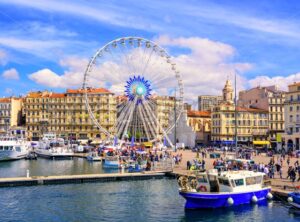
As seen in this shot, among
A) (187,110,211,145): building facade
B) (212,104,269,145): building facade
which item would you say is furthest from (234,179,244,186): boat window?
(187,110,211,145): building facade

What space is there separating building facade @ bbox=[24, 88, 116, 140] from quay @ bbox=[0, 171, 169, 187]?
297 ft

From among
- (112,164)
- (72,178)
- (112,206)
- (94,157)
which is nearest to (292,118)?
(94,157)

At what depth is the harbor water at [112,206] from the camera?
34206mm

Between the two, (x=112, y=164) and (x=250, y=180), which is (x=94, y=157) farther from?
(x=250, y=180)

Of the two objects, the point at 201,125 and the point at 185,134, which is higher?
the point at 201,125

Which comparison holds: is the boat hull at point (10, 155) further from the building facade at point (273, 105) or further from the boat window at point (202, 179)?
the building facade at point (273, 105)

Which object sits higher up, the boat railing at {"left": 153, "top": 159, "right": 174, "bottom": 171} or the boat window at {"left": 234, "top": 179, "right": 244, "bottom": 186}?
the boat railing at {"left": 153, "top": 159, "right": 174, "bottom": 171}

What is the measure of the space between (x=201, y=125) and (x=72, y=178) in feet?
331

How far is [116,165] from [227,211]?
36.1 m

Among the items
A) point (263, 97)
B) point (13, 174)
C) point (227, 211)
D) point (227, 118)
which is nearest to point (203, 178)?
point (227, 211)

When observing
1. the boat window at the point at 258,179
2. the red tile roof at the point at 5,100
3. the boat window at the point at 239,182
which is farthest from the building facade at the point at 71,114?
the boat window at the point at 239,182

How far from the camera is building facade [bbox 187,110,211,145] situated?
13988 centimetres

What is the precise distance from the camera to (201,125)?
148875mm

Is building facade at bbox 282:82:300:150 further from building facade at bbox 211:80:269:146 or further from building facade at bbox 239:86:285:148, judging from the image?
building facade at bbox 211:80:269:146
